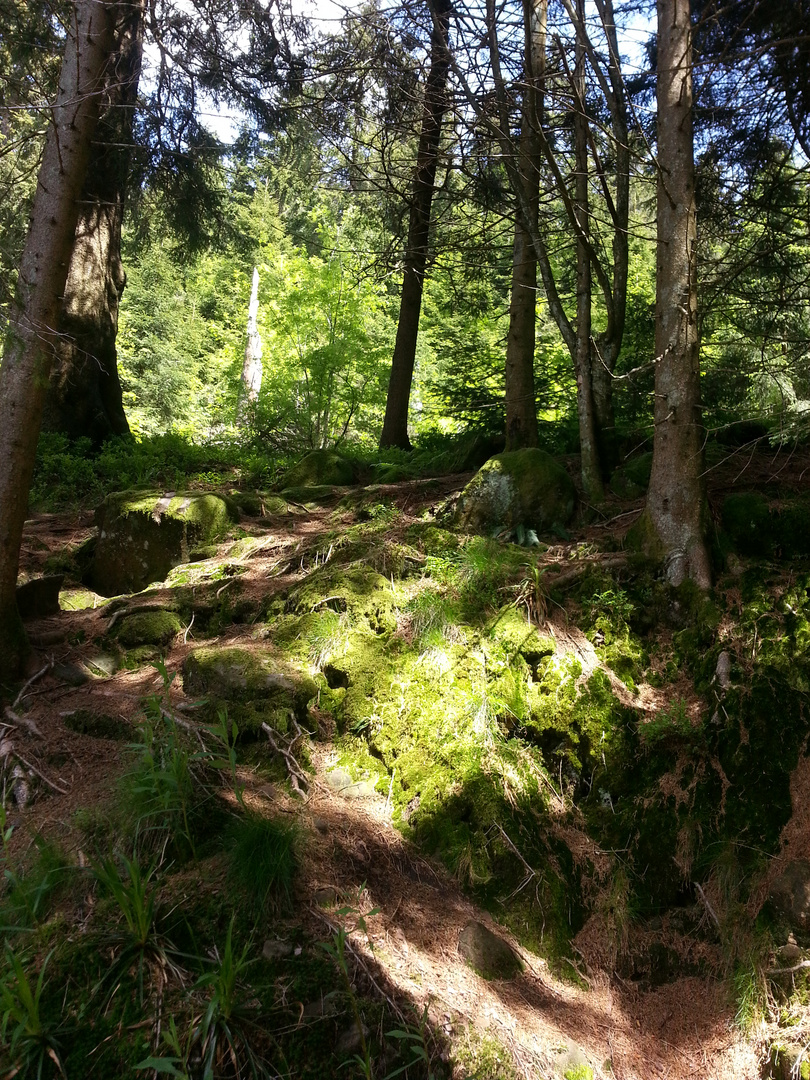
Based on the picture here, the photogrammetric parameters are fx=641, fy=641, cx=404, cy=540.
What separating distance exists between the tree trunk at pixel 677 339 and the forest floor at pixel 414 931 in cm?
177

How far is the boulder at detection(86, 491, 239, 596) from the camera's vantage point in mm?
5977

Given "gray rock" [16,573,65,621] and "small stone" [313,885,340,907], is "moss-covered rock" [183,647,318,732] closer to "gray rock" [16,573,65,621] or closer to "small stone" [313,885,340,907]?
"small stone" [313,885,340,907]

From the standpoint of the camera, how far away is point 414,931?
3049mm

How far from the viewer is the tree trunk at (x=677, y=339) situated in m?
4.64

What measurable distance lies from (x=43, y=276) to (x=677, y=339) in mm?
4282

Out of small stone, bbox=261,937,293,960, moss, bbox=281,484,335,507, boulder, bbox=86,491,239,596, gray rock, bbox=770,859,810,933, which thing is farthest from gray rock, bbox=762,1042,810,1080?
moss, bbox=281,484,335,507

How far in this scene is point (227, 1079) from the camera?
7.17 feet

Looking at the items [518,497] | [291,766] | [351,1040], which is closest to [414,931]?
[351,1040]

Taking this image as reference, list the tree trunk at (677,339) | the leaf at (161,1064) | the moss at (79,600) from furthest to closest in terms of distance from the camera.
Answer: the moss at (79,600)
the tree trunk at (677,339)
the leaf at (161,1064)

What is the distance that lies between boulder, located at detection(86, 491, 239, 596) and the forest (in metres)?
0.04

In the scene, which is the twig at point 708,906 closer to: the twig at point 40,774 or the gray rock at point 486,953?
the gray rock at point 486,953

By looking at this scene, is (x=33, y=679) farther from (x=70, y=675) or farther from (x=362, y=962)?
(x=362, y=962)

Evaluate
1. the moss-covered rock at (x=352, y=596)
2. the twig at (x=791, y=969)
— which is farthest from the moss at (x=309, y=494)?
the twig at (x=791, y=969)

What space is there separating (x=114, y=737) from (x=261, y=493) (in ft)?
13.5
